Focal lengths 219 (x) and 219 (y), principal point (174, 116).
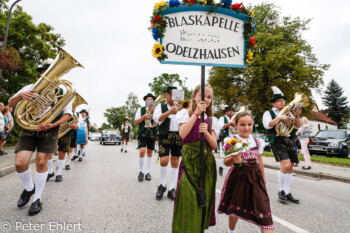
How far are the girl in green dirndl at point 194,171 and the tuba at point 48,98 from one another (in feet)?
7.17

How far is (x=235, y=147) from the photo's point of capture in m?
2.38

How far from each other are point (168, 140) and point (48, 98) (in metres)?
2.22

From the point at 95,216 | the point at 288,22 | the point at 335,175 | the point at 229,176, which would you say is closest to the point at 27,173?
the point at 95,216

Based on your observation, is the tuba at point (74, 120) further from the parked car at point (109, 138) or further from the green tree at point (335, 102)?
the green tree at point (335, 102)

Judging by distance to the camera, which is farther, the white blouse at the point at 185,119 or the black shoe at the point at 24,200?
the black shoe at the point at 24,200

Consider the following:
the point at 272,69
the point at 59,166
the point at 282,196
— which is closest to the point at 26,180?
the point at 59,166

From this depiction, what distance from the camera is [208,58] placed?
2656 mm

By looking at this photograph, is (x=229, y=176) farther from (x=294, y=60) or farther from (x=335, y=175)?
(x=294, y=60)

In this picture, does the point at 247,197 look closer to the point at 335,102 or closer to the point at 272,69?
the point at 272,69

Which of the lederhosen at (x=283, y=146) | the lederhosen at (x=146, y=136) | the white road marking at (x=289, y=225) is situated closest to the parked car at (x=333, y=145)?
the lederhosen at (x=283, y=146)

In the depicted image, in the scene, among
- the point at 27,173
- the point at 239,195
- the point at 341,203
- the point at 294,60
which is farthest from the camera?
the point at 294,60

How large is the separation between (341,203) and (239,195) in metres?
3.25

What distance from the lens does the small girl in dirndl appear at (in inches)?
92.3

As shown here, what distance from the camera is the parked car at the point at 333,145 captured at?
42.7ft
